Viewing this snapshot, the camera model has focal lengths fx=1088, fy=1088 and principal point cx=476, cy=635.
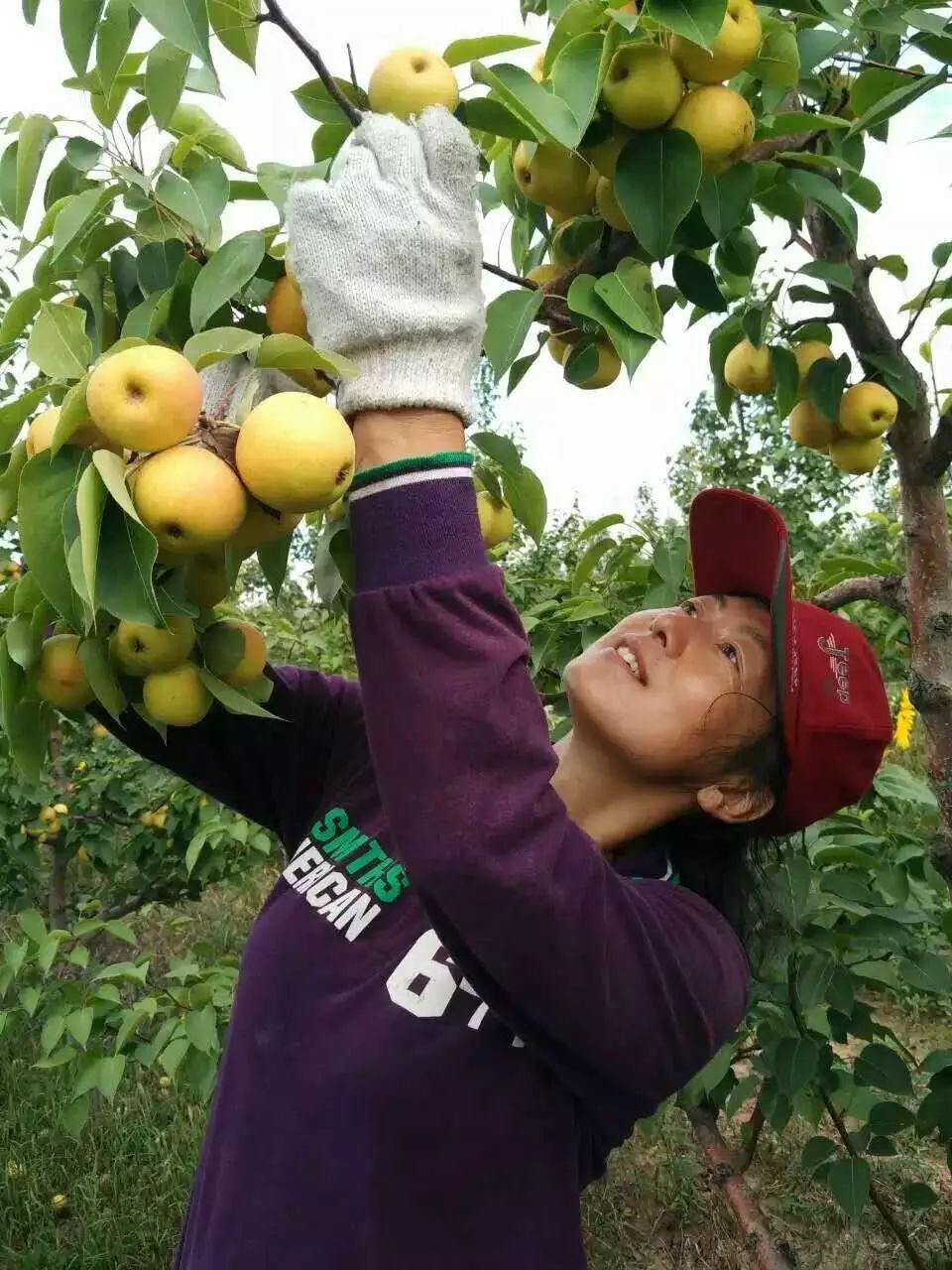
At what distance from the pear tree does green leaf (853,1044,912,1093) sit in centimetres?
50

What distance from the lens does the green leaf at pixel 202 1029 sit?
2188 mm

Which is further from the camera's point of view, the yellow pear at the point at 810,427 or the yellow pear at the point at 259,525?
the yellow pear at the point at 810,427

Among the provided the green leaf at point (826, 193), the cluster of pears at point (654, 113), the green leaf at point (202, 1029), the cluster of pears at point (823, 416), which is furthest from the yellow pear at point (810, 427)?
the green leaf at point (202, 1029)

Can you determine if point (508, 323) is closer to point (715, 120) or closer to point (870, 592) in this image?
point (715, 120)

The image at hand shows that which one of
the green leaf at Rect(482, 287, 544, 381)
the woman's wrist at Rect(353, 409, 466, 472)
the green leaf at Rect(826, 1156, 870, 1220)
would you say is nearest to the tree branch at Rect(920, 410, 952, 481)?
the green leaf at Rect(482, 287, 544, 381)

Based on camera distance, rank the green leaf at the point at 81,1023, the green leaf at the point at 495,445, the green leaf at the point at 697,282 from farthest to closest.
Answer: the green leaf at the point at 81,1023
the green leaf at the point at 697,282
the green leaf at the point at 495,445

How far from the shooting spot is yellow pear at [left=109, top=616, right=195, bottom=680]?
104cm

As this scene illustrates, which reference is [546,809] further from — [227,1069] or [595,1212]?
[595,1212]

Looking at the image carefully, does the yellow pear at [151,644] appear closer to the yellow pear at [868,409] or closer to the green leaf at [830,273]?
the green leaf at [830,273]

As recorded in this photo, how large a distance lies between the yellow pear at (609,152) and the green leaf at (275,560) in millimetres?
548

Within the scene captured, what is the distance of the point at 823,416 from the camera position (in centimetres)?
183

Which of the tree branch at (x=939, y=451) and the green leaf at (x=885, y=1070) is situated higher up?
the tree branch at (x=939, y=451)

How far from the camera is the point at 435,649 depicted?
3.11ft

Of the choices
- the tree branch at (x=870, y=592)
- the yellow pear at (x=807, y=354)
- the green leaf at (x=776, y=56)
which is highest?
the green leaf at (x=776, y=56)
